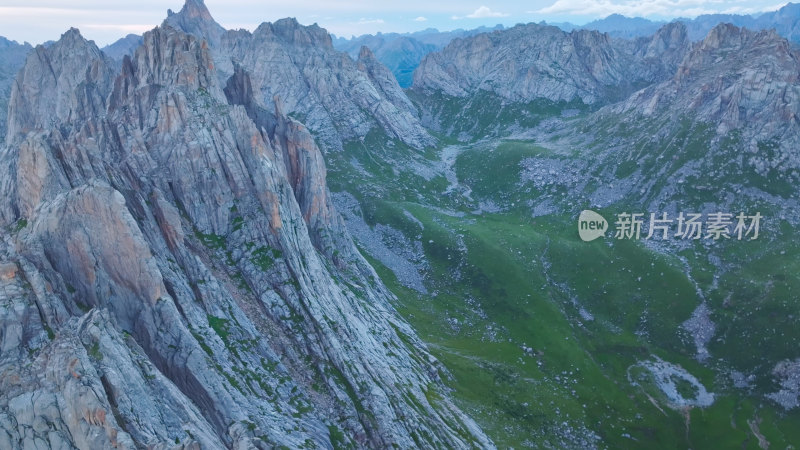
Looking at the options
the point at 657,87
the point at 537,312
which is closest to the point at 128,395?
the point at 537,312

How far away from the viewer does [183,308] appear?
52.2 metres

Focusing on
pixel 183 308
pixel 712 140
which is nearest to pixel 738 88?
pixel 712 140

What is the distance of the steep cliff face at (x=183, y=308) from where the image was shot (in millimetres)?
35469

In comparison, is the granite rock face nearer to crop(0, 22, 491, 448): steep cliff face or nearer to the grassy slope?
the grassy slope

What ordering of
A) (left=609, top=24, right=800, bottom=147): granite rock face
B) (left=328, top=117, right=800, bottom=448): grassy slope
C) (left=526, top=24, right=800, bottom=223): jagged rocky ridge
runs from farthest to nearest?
(left=609, top=24, right=800, bottom=147): granite rock face < (left=526, top=24, right=800, bottom=223): jagged rocky ridge < (left=328, top=117, right=800, bottom=448): grassy slope

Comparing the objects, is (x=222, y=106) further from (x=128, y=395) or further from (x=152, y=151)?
(x=128, y=395)

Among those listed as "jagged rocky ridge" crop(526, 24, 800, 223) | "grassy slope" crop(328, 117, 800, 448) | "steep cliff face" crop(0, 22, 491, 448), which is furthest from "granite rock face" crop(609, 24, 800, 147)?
"steep cliff face" crop(0, 22, 491, 448)

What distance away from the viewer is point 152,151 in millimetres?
71688

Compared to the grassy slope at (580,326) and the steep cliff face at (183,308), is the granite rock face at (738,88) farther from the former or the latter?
the steep cliff face at (183,308)

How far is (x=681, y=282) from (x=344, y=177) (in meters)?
111

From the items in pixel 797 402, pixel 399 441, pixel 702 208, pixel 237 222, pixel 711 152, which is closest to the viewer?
pixel 399 441

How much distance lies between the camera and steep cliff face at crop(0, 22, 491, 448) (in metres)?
35.5

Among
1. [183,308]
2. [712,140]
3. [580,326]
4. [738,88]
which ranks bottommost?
[580,326]

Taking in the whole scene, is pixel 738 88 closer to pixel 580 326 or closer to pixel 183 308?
pixel 580 326
